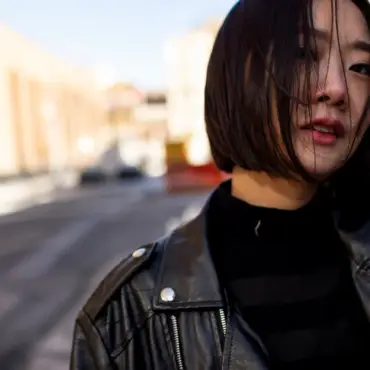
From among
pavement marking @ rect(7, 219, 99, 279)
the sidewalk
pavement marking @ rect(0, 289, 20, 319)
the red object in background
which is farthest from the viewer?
the sidewalk

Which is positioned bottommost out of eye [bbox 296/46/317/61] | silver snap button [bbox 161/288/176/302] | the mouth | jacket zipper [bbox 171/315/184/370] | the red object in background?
the red object in background

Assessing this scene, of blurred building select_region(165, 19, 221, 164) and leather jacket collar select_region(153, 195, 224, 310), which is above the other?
leather jacket collar select_region(153, 195, 224, 310)

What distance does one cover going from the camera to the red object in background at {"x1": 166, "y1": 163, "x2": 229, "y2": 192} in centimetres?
1683

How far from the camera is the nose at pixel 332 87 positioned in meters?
1.10

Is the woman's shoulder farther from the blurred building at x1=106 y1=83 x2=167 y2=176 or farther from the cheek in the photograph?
the blurred building at x1=106 y1=83 x2=167 y2=176

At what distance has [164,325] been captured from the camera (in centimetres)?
112

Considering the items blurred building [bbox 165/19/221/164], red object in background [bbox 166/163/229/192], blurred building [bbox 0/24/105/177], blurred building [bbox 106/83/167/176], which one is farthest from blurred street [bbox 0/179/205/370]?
blurred building [bbox 106/83/167/176]

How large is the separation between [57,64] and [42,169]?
874 centimetres

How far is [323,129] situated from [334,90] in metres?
0.07

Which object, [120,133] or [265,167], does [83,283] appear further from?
[120,133]

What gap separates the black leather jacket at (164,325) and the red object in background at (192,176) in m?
15.3

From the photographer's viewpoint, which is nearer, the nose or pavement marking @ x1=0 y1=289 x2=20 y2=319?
the nose

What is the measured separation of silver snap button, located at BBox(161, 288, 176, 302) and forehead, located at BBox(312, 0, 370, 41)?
0.53 m

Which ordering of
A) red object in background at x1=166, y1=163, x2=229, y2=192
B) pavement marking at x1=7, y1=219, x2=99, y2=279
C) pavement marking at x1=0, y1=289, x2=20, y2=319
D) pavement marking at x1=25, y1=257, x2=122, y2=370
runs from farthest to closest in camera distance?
red object in background at x1=166, y1=163, x2=229, y2=192 → pavement marking at x1=7, y1=219, x2=99, y2=279 → pavement marking at x1=0, y1=289, x2=20, y2=319 → pavement marking at x1=25, y1=257, x2=122, y2=370
